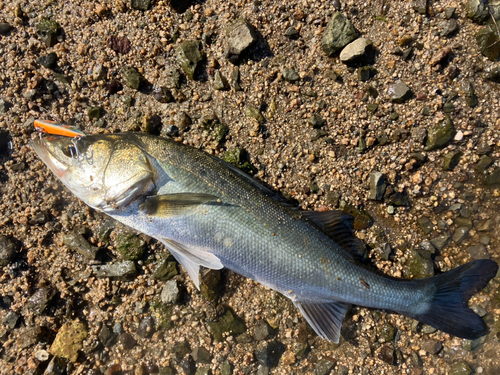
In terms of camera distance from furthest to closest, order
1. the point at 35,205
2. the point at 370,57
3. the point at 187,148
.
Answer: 1. the point at 35,205
2. the point at 370,57
3. the point at 187,148

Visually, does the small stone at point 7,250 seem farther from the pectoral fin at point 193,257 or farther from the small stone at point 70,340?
the pectoral fin at point 193,257

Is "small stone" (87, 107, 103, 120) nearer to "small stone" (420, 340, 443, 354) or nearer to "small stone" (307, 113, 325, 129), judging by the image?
"small stone" (307, 113, 325, 129)

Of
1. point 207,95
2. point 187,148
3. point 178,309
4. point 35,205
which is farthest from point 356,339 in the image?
point 35,205

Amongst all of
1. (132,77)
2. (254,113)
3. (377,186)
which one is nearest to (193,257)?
(254,113)

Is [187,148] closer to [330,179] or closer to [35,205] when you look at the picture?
[330,179]

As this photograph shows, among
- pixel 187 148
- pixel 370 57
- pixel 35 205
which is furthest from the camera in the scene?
pixel 35 205

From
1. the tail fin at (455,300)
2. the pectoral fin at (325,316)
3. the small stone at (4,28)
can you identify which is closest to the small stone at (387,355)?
the tail fin at (455,300)
